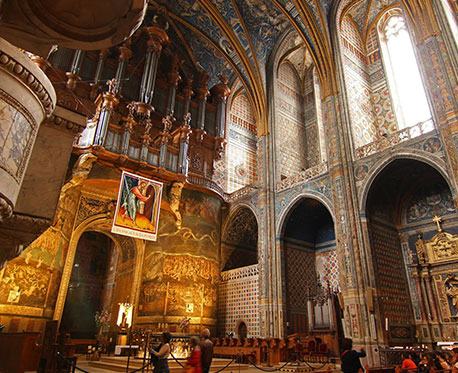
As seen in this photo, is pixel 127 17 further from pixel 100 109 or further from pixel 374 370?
pixel 100 109

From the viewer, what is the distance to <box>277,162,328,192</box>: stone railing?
45.6ft

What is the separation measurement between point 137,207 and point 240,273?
605 cm

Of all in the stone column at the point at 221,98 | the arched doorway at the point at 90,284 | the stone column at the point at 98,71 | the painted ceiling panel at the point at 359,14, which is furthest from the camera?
the stone column at the point at 221,98

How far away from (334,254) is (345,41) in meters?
10.5

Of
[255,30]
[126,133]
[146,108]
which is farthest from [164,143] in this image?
[255,30]

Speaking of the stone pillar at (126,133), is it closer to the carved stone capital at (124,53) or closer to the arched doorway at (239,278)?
the carved stone capital at (124,53)

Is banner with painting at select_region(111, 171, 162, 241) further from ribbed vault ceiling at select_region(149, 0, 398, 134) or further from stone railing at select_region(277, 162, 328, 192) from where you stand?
ribbed vault ceiling at select_region(149, 0, 398, 134)

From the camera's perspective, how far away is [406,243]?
43.1 ft

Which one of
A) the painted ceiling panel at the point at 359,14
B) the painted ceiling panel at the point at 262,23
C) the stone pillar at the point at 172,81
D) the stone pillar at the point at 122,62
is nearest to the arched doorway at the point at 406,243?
the painted ceiling panel at the point at 359,14

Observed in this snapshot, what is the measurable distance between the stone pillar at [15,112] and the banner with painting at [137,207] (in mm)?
9122

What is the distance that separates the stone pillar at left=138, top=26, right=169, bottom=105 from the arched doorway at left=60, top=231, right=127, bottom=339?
8.37 m

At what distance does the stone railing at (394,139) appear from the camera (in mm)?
11141

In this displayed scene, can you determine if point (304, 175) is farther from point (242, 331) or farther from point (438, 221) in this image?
point (242, 331)

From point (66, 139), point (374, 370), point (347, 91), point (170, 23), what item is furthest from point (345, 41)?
point (66, 139)
